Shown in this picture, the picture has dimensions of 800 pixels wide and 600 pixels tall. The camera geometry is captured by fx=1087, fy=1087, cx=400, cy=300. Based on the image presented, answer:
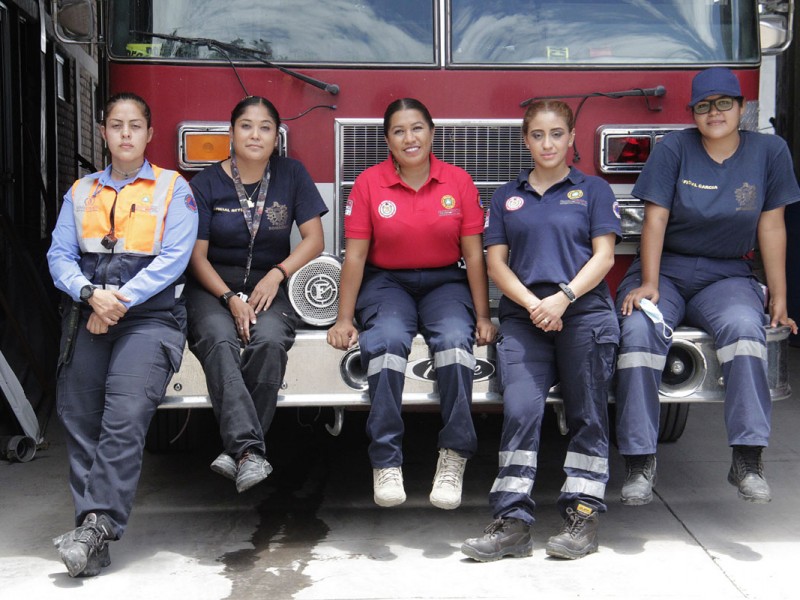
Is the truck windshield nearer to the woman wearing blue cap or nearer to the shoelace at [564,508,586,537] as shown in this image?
the woman wearing blue cap

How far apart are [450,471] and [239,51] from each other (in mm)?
2055

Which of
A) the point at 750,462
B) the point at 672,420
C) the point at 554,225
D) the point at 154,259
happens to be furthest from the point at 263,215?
the point at 672,420

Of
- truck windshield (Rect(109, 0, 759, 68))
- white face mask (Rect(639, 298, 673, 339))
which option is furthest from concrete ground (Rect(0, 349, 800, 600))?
truck windshield (Rect(109, 0, 759, 68))

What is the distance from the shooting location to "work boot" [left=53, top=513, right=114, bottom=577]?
3.77m

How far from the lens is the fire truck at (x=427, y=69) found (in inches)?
187

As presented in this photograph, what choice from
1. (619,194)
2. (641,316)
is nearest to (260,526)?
(641,316)

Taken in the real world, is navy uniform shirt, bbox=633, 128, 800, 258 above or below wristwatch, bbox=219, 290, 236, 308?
above

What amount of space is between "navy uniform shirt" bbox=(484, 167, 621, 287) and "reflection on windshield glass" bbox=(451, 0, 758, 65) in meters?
0.80

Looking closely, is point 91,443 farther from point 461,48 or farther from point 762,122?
point 762,122

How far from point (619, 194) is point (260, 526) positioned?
2.16 metres

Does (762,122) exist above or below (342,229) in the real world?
above

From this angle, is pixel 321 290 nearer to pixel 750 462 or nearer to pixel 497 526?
pixel 497 526

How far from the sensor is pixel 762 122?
10188 mm

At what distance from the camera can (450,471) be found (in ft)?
13.5
